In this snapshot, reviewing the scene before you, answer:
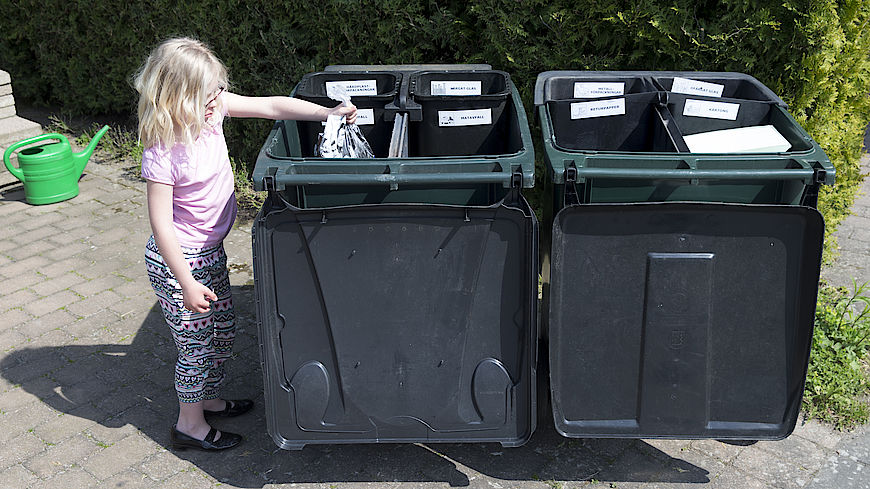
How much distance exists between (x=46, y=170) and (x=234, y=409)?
10.4 ft

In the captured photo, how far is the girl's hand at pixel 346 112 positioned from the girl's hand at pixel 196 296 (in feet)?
2.82

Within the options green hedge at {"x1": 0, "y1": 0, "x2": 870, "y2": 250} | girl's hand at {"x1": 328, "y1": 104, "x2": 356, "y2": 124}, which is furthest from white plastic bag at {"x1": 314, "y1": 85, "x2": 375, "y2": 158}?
green hedge at {"x1": 0, "y1": 0, "x2": 870, "y2": 250}

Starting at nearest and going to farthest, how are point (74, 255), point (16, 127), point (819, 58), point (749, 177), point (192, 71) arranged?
1. point (749, 177)
2. point (192, 71)
3. point (819, 58)
4. point (74, 255)
5. point (16, 127)

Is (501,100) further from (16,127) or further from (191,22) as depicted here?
(16,127)

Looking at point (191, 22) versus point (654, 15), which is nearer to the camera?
point (654, 15)

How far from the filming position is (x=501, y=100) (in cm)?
360

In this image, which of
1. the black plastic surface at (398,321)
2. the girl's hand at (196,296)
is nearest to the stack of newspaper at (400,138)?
Result: the black plastic surface at (398,321)

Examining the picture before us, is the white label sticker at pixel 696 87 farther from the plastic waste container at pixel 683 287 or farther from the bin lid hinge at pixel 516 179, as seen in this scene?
the bin lid hinge at pixel 516 179

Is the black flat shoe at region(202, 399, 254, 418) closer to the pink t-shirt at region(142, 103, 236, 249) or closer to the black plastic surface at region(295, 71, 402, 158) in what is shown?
the pink t-shirt at region(142, 103, 236, 249)

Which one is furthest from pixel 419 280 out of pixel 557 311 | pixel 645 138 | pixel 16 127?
pixel 16 127

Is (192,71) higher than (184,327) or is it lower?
higher

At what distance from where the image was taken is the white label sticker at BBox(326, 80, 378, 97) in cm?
385

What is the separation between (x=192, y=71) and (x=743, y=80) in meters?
2.44

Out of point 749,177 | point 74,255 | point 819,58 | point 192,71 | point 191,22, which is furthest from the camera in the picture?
point 191,22
